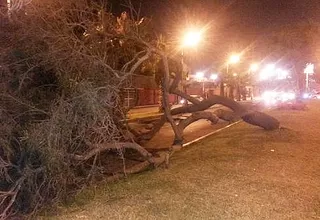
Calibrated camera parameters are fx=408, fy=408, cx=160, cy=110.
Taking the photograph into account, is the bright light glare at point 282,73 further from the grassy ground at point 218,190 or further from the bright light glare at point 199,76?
the grassy ground at point 218,190

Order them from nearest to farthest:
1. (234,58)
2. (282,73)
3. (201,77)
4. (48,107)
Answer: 1. (48,107)
2. (234,58)
3. (201,77)
4. (282,73)

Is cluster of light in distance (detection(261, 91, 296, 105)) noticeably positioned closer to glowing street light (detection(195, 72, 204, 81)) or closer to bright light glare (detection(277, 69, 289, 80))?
bright light glare (detection(277, 69, 289, 80))

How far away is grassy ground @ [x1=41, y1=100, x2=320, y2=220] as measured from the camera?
21.4ft

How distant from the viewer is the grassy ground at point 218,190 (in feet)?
21.4

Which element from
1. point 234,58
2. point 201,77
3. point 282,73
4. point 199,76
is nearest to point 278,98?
point 234,58

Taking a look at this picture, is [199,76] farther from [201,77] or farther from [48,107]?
[48,107]

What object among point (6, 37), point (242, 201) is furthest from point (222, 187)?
point (6, 37)

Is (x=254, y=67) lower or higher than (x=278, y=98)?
higher

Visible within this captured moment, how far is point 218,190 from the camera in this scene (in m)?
7.73

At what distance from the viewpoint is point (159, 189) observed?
7906 mm

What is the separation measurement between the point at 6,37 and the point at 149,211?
3818mm

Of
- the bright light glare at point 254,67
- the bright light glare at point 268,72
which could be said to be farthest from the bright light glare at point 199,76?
the bright light glare at point 268,72

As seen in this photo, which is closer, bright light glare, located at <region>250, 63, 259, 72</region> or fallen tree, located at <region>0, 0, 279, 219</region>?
fallen tree, located at <region>0, 0, 279, 219</region>

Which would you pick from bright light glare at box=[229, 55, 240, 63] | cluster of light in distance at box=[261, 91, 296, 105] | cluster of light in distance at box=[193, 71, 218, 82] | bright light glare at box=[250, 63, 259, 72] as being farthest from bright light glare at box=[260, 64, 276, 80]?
cluster of light in distance at box=[193, 71, 218, 82]
